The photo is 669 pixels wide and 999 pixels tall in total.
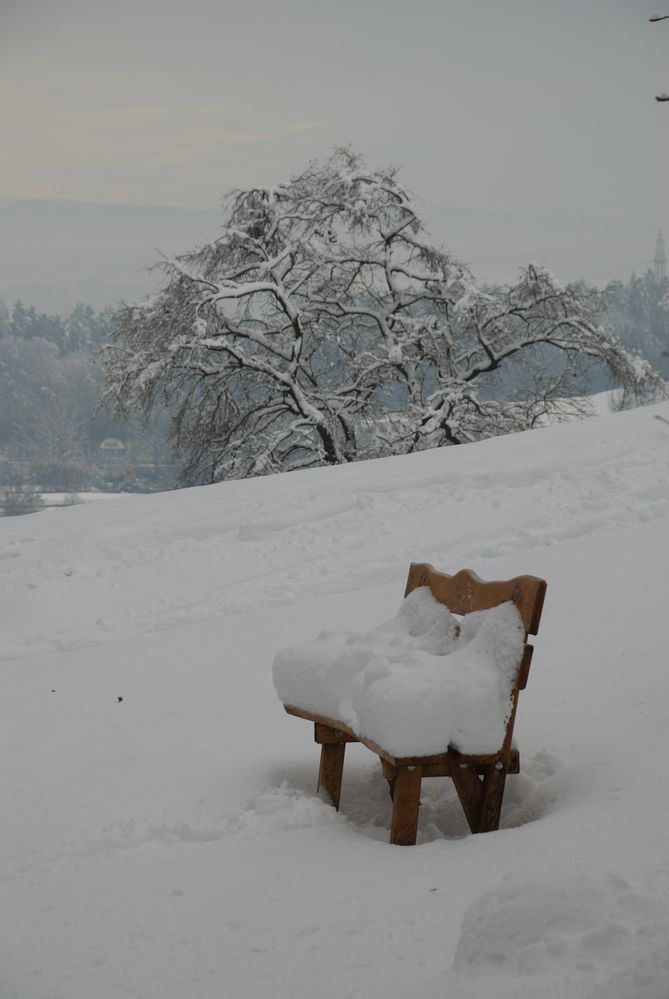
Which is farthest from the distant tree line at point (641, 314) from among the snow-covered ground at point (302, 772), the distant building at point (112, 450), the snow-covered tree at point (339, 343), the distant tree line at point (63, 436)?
the distant building at point (112, 450)

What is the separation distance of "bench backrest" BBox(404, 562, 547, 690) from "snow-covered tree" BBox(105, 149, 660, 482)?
11.5 meters

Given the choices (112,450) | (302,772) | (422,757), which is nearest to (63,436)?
(112,450)

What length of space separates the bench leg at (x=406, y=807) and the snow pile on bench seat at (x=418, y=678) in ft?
0.34

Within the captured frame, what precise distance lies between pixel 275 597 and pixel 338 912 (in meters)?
4.79

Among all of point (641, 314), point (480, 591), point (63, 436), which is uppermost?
point (641, 314)

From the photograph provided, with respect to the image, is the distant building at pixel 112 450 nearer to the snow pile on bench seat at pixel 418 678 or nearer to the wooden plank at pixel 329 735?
the snow pile on bench seat at pixel 418 678

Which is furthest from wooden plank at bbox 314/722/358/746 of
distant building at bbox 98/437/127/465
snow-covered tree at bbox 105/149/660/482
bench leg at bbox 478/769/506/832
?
distant building at bbox 98/437/127/465

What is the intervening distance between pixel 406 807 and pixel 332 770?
0.52 m

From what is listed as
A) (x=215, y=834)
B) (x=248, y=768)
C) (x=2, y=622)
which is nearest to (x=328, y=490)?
(x=2, y=622)

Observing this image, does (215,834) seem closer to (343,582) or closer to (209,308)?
(343,582)

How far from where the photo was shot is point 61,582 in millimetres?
7922

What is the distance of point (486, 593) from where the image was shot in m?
3.80

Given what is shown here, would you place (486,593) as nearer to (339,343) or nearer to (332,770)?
(332,770)

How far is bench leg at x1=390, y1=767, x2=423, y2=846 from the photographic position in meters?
3.37
